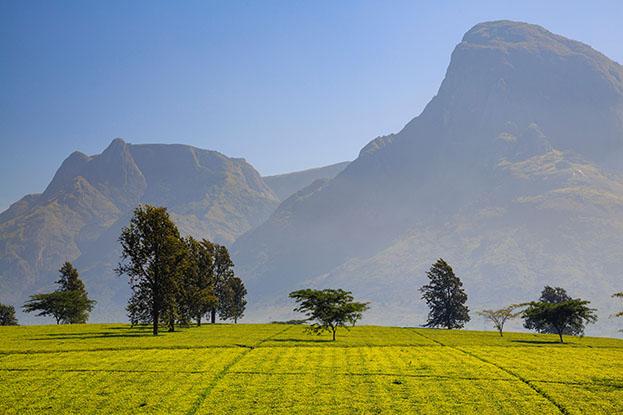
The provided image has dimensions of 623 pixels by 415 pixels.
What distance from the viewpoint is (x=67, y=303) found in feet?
424

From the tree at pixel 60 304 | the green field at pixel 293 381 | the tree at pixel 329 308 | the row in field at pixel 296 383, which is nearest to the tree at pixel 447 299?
the tree at pixel 329 308

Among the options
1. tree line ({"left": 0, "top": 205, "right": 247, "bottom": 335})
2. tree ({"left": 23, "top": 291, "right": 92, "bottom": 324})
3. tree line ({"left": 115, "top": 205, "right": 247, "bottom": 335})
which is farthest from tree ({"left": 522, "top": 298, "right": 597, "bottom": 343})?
tree ({"left": 23, "top": 291, "right": 92, "bottom": 324})

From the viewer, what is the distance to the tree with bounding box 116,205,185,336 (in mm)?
80438

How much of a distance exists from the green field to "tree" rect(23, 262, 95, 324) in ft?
253

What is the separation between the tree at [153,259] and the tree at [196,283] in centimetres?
486

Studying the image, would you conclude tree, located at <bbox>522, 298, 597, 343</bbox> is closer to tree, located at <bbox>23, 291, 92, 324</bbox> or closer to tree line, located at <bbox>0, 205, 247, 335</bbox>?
tree line, located at <bbox>0, 205, 247, 335</bbox>

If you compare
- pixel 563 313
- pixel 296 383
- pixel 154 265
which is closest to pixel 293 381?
pixel 296 383

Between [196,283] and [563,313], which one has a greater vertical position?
[196,283]

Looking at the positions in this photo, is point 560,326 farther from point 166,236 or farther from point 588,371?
point 166,236

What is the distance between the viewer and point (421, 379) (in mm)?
39594

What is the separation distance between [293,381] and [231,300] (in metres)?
98.9

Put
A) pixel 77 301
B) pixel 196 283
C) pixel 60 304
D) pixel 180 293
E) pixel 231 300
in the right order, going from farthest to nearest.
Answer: pixel 231 300 → pixel 77 301 → pixel 60 304 → pixel 196 283 → pixel 180 293

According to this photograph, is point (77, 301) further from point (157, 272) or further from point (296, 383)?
point (296, 383)

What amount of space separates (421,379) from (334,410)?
1083 centimetres
